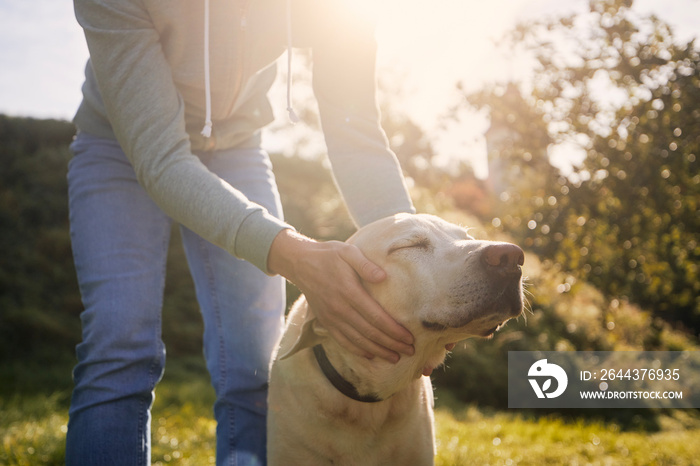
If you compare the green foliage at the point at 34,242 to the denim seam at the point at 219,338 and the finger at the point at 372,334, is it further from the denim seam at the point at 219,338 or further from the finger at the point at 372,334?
the finger at the point at 372,334

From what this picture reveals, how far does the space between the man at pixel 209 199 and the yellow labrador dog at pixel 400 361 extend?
0.74ft

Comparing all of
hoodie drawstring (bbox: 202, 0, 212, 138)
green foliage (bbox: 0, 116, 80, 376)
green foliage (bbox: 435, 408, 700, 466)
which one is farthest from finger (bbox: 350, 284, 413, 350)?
green foliage (bbox: 0, 116, 80, 376)

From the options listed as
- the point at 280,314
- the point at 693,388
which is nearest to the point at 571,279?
the point at 280,314

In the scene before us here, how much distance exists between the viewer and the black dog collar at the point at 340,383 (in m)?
1.84

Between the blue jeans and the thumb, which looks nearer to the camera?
the thumb

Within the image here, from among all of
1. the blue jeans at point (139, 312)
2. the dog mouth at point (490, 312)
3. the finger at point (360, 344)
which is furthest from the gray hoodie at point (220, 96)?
the dog mouth at point (490, 312)

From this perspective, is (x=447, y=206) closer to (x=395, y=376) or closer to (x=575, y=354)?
(x=575, y=354)

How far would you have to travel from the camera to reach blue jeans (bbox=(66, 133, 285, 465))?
5.79 feet

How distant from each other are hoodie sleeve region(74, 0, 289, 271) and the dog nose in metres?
0.65

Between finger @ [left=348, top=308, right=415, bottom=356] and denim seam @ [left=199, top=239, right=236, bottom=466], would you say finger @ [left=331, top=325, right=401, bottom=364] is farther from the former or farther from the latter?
denim seam @ [left=199, top=239, right=236, bottom=466]

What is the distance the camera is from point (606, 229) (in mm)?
3531

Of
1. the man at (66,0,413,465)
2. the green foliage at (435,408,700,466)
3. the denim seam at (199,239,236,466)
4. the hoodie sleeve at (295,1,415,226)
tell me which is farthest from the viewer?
the green foliage at (435,408,700,466)

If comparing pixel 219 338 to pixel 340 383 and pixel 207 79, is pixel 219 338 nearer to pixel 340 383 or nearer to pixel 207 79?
pixel 340 383

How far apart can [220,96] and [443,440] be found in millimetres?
3397
